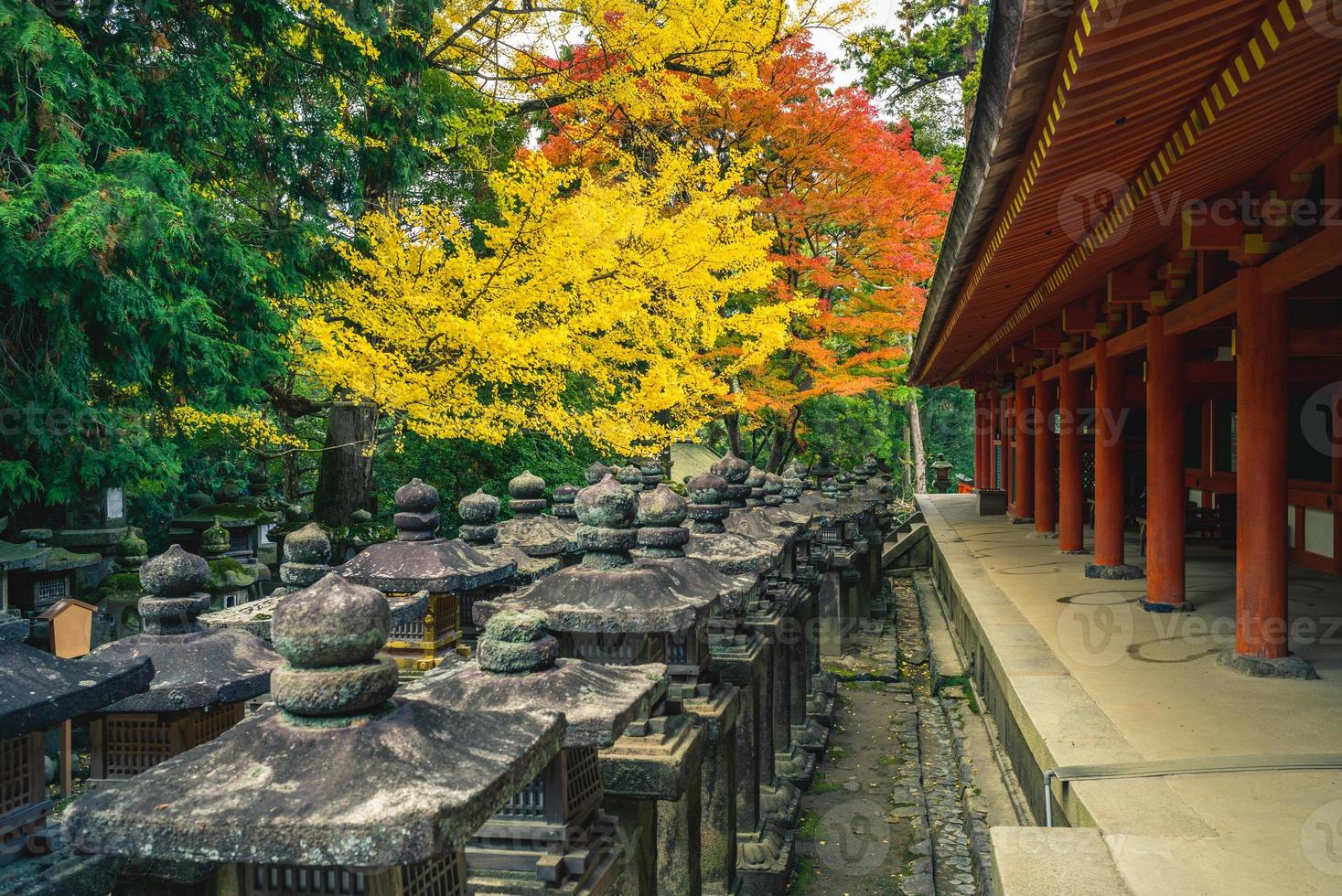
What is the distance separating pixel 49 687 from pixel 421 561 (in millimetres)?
2562

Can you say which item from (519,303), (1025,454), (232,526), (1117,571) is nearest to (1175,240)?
(1117,571)

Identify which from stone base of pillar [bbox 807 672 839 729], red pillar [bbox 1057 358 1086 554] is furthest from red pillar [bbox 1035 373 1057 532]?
stone base of pillar [bbox 807 672 839 729]

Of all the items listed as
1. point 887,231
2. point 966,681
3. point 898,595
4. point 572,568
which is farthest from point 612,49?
point 898,595

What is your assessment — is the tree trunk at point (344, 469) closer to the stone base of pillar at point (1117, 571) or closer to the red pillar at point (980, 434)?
the stone base of pillar at point (1117, 571)

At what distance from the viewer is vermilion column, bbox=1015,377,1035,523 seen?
17.5 meters

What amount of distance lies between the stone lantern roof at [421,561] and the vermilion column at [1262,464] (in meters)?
4.63

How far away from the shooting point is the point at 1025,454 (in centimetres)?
1788

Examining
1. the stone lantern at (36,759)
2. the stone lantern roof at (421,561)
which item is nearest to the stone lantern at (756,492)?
the stone lantern roof at (421,561)

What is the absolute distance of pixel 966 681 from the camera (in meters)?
10.9

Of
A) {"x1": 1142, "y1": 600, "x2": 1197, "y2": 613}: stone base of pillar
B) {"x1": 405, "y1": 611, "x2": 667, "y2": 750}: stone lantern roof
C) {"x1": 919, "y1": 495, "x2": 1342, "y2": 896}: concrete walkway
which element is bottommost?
{"x1": 919, "y1": 495, "x2": 1342, "y2": 896}: concrete walkway

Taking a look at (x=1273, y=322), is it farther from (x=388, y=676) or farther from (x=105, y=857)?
(x=105, y=857)

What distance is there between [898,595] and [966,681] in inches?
343

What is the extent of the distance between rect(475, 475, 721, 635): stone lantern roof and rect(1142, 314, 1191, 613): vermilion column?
537 cm

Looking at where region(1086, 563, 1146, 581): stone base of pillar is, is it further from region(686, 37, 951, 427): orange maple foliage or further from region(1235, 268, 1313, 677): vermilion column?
region(686, 37, 951, 427): orange maple foliage
